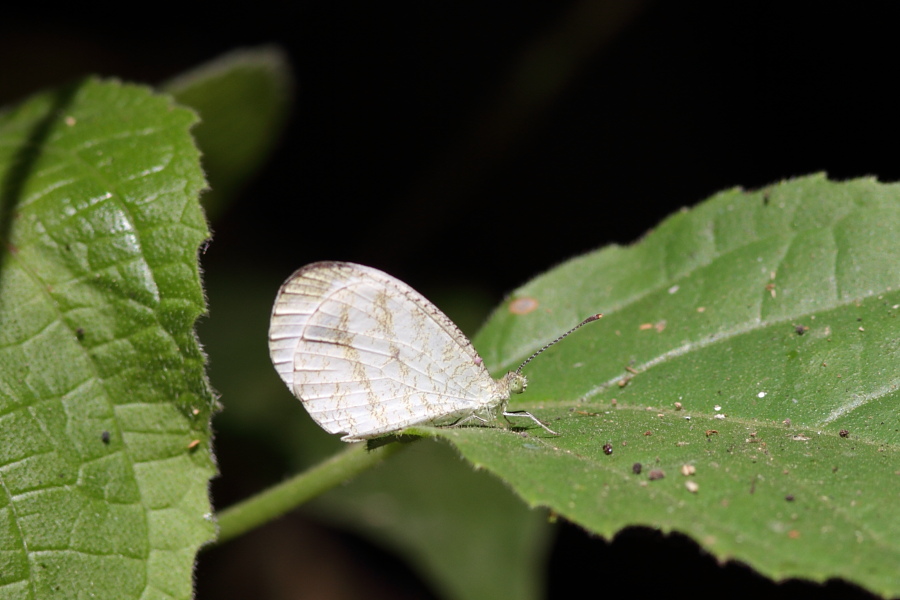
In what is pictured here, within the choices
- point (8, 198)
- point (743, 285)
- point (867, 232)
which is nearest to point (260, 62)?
point (8, 198)

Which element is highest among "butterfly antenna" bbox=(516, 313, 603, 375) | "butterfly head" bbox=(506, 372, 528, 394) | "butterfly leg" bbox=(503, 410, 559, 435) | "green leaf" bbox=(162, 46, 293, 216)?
"green leaf" bbox=(162, 46, 293, 216)

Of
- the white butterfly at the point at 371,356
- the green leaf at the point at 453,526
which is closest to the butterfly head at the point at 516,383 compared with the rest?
the white butterfly at the point at 371,356

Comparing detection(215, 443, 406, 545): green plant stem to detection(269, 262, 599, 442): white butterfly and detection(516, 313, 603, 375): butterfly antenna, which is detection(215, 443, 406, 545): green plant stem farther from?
detection(516, 313, 603, 375): butterfly antenna

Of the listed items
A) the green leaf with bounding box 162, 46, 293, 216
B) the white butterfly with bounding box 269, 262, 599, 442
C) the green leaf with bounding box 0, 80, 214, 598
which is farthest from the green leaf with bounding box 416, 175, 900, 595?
the green leaf with bounding box 162, 46, 293, 216

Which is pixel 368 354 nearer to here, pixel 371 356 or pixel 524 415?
pixel 371 356

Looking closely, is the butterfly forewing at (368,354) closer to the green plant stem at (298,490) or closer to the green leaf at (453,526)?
the green plant stem at (298,490)

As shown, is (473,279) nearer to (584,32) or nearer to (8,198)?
(584,32)
